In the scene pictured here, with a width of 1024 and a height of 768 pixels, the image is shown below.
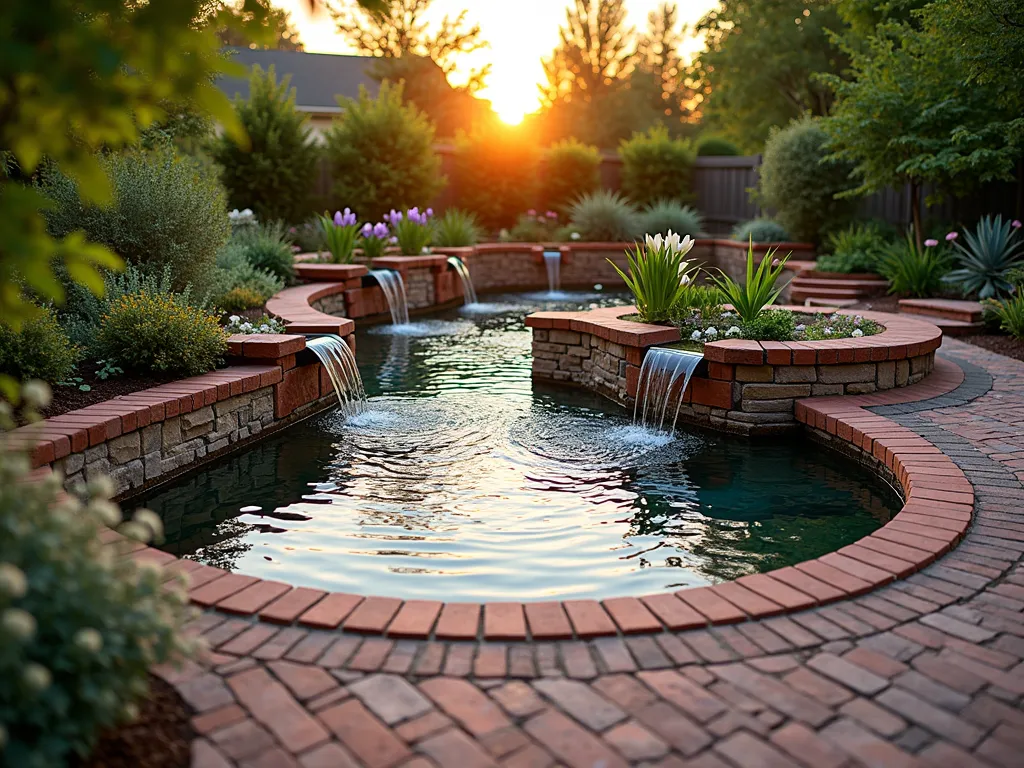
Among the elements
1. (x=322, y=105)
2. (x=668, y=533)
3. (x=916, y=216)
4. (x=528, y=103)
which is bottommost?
(x=668, y=533)

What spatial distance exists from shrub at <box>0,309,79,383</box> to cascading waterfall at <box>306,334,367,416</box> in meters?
1.79

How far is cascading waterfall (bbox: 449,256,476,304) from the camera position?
13070 millimetres

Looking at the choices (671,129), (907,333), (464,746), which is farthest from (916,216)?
(671,129)

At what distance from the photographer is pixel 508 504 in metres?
4.54

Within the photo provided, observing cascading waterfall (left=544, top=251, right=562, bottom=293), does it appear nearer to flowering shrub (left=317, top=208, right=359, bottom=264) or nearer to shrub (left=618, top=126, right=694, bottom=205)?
flowering shrub (left=317, top=208, right=359, bottom=264)

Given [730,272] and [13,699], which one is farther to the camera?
[730,272]

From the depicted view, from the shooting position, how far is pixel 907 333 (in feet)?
22.0

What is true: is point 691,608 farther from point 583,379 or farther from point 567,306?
point 567,306

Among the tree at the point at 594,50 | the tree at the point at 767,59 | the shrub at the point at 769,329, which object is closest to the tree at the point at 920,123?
the shrub at the point at 769,329

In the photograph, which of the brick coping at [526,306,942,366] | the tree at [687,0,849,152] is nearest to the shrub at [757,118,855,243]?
the brick coping at [526,306,942,366]

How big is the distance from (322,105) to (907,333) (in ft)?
82.6

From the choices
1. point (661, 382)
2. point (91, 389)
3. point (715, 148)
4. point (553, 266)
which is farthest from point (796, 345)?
point (715, 148)

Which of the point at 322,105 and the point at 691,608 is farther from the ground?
the point at 322,105

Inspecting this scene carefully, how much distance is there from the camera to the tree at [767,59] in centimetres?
2516
